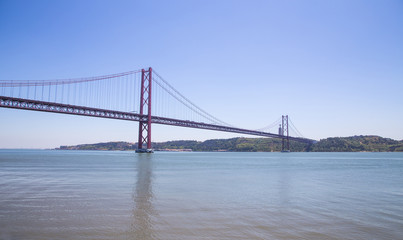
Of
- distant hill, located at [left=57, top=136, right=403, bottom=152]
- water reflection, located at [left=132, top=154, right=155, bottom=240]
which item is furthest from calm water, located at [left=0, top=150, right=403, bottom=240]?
distant hill, located at [left=57, top=136, right=403, bottom=152]

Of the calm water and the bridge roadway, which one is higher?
the bridge roadway

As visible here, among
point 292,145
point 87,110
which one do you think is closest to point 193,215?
point 87,110

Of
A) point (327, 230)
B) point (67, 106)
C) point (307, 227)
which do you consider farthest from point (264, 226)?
point (67, 106)

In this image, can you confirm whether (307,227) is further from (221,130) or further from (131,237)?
→ (221,130)

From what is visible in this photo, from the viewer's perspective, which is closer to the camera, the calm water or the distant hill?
the calm water

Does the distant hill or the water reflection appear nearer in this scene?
the water reflection

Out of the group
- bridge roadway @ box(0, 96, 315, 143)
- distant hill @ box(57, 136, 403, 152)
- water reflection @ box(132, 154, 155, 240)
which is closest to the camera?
water reflection @ box(132, 154, 155, 240)

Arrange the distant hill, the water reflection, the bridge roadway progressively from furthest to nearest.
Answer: the distant hill
the bridge roadway
the water reflection

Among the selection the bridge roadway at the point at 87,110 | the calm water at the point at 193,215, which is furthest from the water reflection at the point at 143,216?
the bridge roadway at the point at 87,110

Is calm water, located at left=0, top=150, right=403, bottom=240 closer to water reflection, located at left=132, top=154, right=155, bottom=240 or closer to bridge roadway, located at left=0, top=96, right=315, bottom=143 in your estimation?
water reflection, located at left=132, top=154, right=155, bottom=240

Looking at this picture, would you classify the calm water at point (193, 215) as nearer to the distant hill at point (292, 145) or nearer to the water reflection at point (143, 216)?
the water reflection at point (143, 216)

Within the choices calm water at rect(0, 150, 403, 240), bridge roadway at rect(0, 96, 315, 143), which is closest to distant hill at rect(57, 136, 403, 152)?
bridge roadway at rect(0, 96, 315, 143)

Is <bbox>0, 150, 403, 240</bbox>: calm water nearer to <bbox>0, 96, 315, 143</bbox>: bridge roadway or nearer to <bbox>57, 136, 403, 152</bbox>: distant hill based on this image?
<bbox>0, 96, 315, 143</bbox>: bridge roadway

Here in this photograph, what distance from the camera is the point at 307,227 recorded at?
5.88 meters
